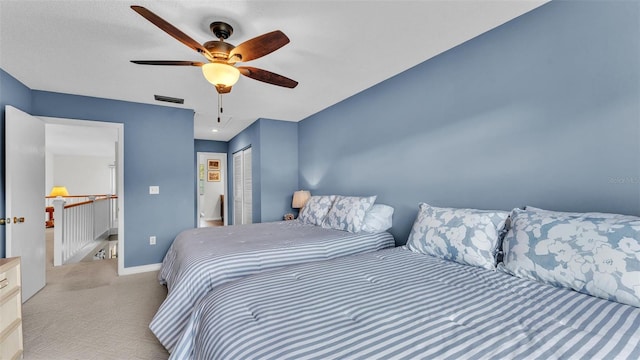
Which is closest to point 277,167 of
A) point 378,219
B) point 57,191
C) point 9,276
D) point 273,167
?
point 273,167

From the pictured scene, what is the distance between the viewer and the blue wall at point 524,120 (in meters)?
1.47

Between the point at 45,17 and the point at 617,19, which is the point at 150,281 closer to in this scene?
the point at 45,17

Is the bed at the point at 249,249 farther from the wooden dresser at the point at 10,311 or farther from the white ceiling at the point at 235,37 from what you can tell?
the white ceiling at the point at 235,37

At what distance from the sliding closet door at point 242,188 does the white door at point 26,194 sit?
110 inches

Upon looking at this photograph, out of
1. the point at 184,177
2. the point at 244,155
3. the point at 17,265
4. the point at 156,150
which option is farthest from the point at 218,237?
the point at 244,155

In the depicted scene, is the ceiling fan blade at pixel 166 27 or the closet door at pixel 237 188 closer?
the ceiling fan blade at pixel 166 27

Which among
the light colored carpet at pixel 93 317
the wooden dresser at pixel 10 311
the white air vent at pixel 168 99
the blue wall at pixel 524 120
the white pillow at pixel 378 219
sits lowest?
the light colored carpet at pixel 93 317

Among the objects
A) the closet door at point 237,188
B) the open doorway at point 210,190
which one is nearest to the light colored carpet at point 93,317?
the closet door at point 237,188

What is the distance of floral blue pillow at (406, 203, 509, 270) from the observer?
1641 mm

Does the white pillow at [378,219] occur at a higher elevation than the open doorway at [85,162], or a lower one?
lower

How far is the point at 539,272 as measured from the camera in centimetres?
135

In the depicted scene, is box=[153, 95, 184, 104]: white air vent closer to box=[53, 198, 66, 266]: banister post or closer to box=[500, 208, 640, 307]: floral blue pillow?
box=[53, 198, 66, 266]: banister post

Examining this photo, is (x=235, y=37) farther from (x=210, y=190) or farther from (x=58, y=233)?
(x=210, y=190)

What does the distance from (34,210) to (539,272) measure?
175 inches
